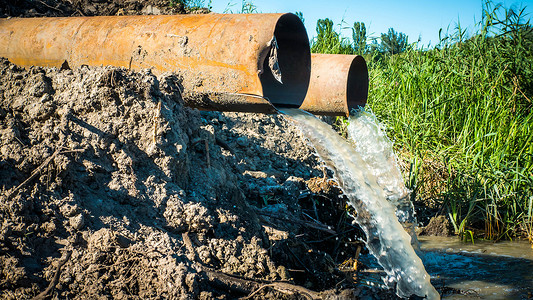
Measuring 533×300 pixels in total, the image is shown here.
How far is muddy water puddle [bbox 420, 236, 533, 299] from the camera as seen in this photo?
10.7 feet

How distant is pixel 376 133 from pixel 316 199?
0.97 metres

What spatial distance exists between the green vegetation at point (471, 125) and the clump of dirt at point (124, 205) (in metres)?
2.31

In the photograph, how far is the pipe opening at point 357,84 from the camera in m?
4.26

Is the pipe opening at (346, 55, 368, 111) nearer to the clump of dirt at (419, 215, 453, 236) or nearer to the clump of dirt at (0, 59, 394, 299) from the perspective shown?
the clump of dirt at (419, 215, 453, 236)

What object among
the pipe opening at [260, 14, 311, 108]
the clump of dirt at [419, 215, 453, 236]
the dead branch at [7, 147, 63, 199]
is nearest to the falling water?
the pipe opening at [260, 14, 311, 108]

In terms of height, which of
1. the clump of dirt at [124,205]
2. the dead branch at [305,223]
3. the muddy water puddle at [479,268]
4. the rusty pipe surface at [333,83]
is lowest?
the muddy water puddle at [479,268]

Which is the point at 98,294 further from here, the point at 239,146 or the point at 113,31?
the point at 239,146

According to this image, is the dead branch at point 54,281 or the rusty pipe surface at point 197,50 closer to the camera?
the dead branch at point 54,281

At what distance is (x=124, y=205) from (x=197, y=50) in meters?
1.00

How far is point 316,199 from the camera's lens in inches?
164

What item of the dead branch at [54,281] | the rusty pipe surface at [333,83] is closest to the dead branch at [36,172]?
the dead branch at [54,281]

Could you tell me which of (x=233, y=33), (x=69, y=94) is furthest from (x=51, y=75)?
(x=233, y=33)

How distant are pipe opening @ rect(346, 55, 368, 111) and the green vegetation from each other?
109 centimetres

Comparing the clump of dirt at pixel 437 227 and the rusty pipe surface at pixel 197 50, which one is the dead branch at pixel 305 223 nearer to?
the rusty pipe surface at pixel 197 50
